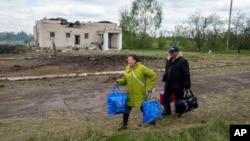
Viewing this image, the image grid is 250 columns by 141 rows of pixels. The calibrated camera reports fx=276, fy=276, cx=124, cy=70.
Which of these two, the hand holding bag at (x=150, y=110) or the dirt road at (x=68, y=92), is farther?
the dirt road at (x=68, y=92)

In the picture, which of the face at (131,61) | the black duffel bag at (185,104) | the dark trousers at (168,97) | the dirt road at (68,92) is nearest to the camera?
the face at (131,61)

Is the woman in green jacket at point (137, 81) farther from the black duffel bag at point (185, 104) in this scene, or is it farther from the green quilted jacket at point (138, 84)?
the black duffel bag at point (185, 104)

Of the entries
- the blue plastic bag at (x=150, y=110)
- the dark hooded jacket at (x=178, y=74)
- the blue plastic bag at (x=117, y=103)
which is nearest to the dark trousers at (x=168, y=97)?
the dark hooded jacket at (x=178, y=74)

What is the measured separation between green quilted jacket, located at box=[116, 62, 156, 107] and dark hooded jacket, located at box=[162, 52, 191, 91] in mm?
763

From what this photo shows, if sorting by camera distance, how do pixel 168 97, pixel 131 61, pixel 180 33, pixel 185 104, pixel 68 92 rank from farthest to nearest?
1. pixel 180 33
2. pixel 68 92
3. pixel 168 97
4. pixel 185 104
5. pixel 131 61

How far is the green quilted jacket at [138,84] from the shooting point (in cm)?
551

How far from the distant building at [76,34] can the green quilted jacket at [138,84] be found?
4218cm

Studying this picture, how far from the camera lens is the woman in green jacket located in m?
5.51

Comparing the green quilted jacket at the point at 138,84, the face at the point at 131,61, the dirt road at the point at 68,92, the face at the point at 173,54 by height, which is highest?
the face at the point at 173,54

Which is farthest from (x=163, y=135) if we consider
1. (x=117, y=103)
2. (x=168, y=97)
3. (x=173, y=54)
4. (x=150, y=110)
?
(x=173, y=54)

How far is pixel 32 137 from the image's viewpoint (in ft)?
16.4

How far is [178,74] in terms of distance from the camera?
610 centimetres

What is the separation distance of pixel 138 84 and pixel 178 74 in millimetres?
1090

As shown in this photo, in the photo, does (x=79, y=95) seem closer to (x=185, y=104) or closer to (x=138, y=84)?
(x=138, y=84)
